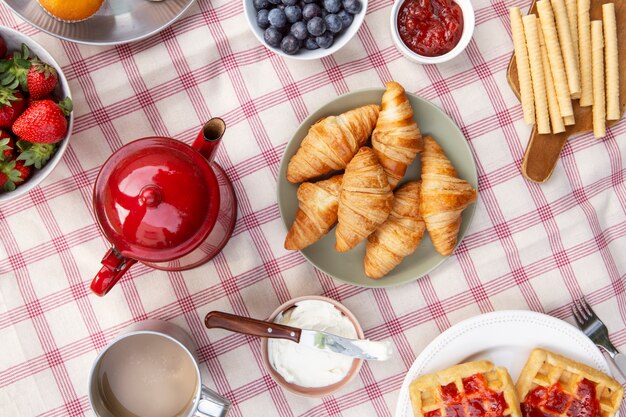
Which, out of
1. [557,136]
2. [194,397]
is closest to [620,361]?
[557,136]

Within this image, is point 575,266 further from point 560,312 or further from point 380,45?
point 380,45

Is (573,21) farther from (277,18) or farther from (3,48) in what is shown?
(3,48)

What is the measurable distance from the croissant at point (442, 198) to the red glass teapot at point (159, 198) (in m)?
0.49

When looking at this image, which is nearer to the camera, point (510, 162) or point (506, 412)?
point (506, 412)

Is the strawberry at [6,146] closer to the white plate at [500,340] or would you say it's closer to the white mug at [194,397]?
the white mug at [194,397]

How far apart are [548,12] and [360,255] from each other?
0.70 meters

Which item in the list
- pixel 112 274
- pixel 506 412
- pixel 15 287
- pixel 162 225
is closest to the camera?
pixel 162 225

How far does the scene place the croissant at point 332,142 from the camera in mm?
1424

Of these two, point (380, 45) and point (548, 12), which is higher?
point (548, 12)

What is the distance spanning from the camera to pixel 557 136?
153cm

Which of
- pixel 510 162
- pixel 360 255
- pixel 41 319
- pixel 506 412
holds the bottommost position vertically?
pixel 41 319

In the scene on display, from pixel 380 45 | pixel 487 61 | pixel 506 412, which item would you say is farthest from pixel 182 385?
pixel 487 61

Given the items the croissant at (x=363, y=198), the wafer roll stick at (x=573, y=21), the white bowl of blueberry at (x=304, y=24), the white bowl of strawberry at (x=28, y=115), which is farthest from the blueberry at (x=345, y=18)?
the white bowl of strawberry at (x=28, y=115)

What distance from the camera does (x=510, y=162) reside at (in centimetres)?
156
